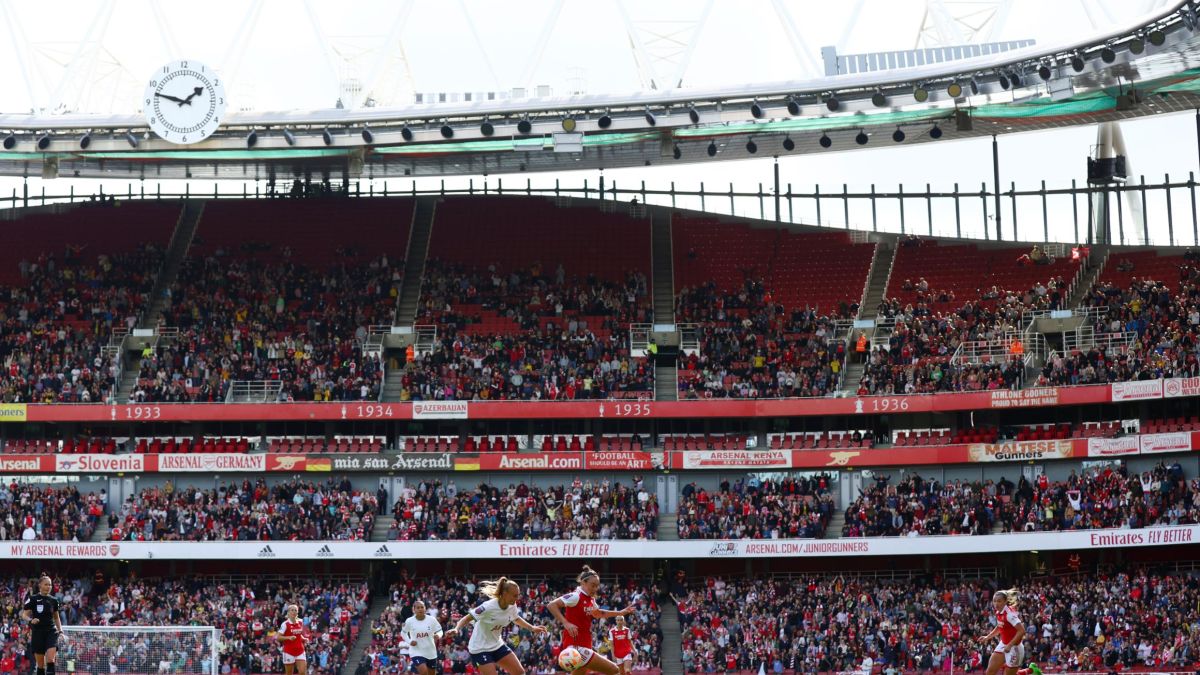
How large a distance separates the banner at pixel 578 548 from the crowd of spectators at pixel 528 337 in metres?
5.33

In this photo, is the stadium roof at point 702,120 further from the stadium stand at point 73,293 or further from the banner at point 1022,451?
the banner at point 1022,451

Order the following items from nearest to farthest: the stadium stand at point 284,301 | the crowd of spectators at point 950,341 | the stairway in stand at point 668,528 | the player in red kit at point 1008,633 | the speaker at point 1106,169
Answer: the player in red kit at point 1008,633, the stairway in stand at point 668,528, the crowd of spectators at point 950,341, the stadium stand at point 284,301, the speaker at point 1106,169

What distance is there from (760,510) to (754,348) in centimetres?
667

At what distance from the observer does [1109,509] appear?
142ft

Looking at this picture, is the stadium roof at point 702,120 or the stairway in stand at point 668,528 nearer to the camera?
the stadium roof at point 702,120

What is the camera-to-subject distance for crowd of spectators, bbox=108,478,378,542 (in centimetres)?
4609

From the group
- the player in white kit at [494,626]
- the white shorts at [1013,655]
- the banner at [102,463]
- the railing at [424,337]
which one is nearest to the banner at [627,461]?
the railing at [424,337]

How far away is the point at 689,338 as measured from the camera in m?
51.6

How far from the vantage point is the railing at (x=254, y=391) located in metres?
49.4

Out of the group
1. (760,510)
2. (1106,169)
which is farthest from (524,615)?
(1106,169)

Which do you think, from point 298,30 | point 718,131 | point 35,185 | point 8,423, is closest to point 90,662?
point 8,423

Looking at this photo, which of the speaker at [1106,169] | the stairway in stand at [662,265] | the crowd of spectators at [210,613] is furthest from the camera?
the speaker at [1106,169]

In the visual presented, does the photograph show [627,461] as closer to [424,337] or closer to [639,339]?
[639,339]

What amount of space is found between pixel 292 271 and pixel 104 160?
785cm
